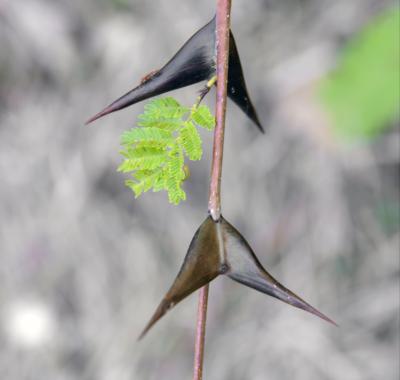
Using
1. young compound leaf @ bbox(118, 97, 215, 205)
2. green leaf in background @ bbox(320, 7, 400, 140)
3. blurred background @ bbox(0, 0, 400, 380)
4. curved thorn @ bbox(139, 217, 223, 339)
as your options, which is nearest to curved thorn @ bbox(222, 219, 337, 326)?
curved thorn @ bbox(139, 217, 223, 339)

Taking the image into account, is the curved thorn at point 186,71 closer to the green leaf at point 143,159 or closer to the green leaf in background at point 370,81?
the green leaf at point 143,159

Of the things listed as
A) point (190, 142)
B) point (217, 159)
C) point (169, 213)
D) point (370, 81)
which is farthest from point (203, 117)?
point (169, 213)

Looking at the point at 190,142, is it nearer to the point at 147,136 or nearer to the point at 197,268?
the point at 147,136

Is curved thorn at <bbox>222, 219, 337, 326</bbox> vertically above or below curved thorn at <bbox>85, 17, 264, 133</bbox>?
below

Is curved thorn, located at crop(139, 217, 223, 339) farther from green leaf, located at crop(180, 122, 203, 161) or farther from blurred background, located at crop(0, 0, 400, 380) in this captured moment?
blurred background, located at crop(0, 0, 400, 380)

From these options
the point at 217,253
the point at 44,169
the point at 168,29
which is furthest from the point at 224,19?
the point at 44,169

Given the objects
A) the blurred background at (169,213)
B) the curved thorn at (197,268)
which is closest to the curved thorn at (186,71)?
the curved thorn at (197,268)

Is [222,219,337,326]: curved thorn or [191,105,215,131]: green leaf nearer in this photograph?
[222,219,337,326]: curved thorn
